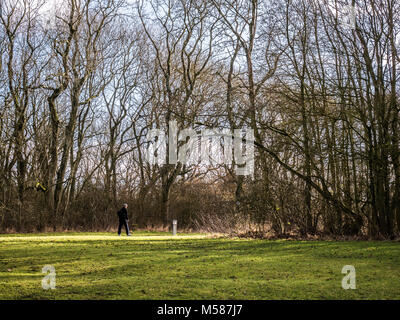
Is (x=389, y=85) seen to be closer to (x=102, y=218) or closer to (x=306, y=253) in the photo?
(x=306, y=253)

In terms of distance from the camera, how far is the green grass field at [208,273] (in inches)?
245

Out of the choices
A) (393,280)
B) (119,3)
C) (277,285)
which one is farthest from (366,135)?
(119,3)

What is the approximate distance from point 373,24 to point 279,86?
355cm

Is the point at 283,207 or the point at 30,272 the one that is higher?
the point at 283,207

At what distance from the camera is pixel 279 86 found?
50.9ft

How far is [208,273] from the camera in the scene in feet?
26.6

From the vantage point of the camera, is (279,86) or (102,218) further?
(102,218)

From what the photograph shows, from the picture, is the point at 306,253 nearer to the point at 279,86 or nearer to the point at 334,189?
the point at 334,189

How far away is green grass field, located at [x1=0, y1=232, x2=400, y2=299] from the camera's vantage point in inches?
245

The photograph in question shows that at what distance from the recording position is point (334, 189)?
16078 mm
